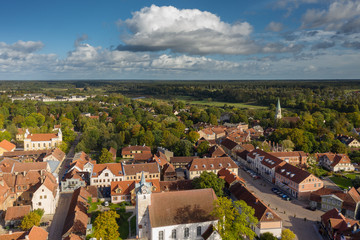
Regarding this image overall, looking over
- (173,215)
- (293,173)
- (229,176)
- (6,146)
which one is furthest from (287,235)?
(6,146)

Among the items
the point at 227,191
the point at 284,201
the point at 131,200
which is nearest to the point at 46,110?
the point at 131,200

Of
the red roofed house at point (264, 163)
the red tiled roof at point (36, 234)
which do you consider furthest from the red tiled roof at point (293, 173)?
the red tiled roof at point (36, 234)

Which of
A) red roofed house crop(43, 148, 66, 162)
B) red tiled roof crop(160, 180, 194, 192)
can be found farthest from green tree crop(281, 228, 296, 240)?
red roofed house crop(43, 148, 66, 162)

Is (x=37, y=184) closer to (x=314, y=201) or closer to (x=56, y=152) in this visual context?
(x=56, y=152)

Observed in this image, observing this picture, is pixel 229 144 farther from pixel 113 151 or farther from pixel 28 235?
pixel 28 235

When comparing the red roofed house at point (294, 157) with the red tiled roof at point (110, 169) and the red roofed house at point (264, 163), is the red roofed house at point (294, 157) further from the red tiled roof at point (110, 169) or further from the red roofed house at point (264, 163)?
the red tiled roof at point (110, 169)

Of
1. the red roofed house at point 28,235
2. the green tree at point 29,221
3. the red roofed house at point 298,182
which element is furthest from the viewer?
the red roofed house at point 298,182
